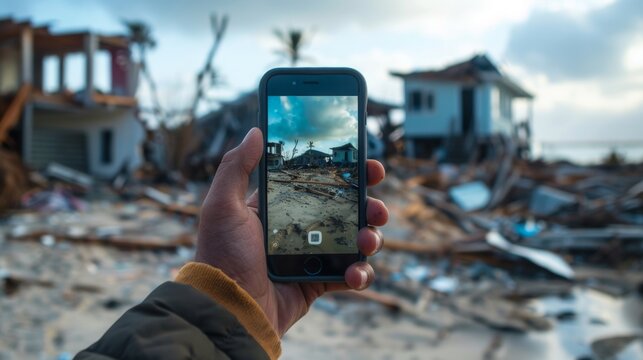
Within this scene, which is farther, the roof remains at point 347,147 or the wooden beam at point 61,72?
the wooden beam at point 61,72

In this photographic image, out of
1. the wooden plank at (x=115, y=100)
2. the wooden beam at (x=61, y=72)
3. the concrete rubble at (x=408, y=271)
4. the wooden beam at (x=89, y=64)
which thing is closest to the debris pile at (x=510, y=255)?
the concrete rubble at (x=408, y=271)

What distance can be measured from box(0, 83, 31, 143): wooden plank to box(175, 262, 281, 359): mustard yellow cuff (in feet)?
60.9

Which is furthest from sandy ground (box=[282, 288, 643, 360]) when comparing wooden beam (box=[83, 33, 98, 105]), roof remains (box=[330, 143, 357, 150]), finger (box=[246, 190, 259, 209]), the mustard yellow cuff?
wooden beam (box=[83, 33, 98, 105])

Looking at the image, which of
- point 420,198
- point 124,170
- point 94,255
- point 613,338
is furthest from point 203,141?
point 613,338

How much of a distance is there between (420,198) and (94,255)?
31.8 ft

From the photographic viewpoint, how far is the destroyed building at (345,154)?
1.95 metres

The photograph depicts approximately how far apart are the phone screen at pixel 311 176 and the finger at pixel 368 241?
4 centimetres

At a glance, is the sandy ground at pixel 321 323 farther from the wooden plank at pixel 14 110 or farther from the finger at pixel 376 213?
the wooden plank at pixel 14 110

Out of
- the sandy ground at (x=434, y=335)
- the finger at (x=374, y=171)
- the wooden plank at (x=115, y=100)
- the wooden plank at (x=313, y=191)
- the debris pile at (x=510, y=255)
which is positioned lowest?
the sandy ground at (x=434, y=335)

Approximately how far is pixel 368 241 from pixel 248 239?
1.26 ft

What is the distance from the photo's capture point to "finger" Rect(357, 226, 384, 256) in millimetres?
1919

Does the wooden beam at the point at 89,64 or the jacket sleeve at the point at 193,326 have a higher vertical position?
the wooden beam at the point at 89,64

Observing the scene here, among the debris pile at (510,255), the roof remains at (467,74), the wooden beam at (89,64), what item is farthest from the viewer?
the roof remains at (467,74)

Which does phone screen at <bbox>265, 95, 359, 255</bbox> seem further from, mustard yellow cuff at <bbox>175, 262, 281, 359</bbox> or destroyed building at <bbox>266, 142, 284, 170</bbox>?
mustard yellow cuff at <bbox>175, 262, 281, 359</bbox>
